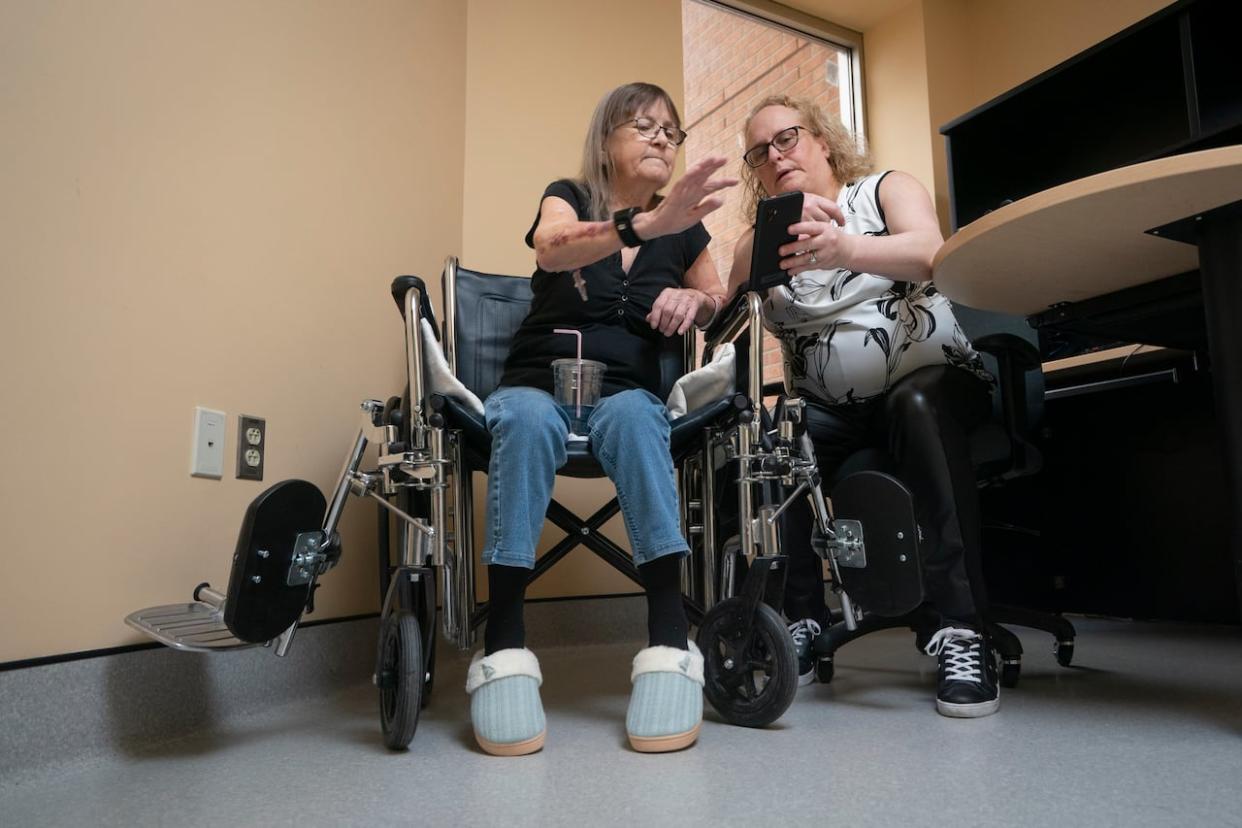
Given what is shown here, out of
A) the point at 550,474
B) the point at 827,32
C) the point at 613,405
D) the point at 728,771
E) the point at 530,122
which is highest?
the point at 827,32

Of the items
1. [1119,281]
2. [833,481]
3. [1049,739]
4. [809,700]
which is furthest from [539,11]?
[1049,739]

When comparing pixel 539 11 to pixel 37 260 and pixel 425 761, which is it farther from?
pixel 425 761

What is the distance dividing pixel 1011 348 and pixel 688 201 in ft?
2.30

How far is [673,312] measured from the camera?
4.80ft

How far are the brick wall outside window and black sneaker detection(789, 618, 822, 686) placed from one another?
1652 mm

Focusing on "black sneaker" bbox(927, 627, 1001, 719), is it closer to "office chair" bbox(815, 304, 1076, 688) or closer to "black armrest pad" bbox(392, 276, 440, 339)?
"office chair" bbox(815, 304, 1076, 688)

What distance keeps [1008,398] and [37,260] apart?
156 cm

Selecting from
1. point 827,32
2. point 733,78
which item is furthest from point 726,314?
point 827,32

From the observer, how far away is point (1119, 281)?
129 cm

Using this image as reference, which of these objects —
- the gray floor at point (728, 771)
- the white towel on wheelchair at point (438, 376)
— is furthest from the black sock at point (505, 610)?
the white towel on wheelchair at point (438, 376)

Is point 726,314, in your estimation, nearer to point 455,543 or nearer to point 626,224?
point 626,224

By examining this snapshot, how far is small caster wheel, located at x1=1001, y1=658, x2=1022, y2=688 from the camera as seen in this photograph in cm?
158

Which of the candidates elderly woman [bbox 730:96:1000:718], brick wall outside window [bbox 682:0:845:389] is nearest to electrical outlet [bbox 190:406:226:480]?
elderly woman [bbox 730:96:1000:718]

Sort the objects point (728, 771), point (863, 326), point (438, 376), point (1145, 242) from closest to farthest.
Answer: point (728, 771) < point (1145, 242) < point (438, 376) < point (863, 326)
